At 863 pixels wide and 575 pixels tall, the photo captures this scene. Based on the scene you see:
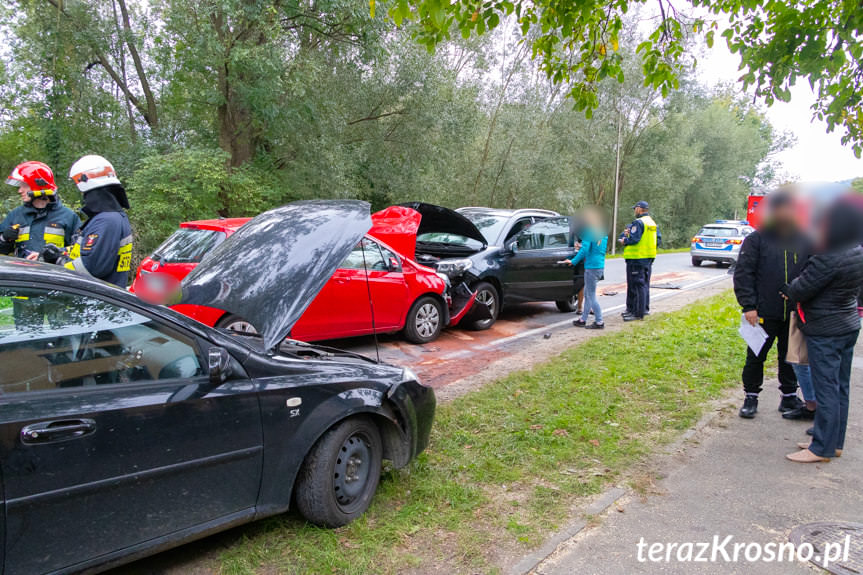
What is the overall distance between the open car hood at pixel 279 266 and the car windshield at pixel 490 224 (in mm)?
5372

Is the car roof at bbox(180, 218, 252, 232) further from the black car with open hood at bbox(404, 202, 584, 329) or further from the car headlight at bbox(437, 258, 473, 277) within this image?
the car headlight at bbox(437, 258, 473, 277)

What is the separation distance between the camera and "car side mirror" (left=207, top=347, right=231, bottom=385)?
260 centimetres

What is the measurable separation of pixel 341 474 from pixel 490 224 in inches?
259

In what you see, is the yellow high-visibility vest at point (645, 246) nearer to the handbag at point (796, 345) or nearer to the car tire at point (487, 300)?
the car tire at point (487, 300)

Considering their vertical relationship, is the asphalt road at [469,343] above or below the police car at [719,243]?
below

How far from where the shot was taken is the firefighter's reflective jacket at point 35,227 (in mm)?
4609

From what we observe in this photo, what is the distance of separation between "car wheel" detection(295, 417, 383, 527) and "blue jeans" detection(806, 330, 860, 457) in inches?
126

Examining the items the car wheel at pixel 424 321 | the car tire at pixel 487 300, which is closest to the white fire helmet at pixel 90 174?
the car wheel at pixel 424 321

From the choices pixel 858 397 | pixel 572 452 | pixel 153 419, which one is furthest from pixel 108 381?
pixel 858 397

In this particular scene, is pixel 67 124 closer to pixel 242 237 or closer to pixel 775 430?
pixel 242 237

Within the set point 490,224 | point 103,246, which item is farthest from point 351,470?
point 490,224

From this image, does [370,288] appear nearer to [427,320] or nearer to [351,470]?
[427,320]

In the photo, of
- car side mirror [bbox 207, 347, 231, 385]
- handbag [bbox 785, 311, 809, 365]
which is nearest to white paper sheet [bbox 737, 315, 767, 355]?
handbag [bbox 785, 311, 809, 365]

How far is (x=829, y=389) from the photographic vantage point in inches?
158
